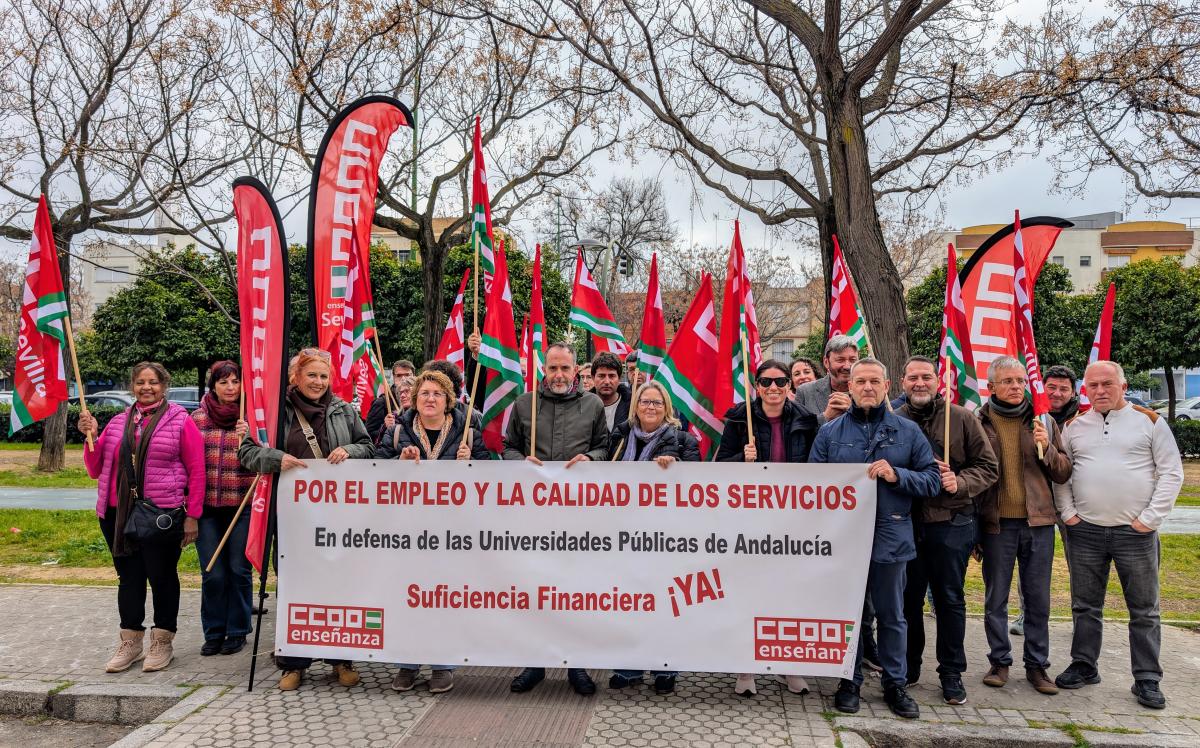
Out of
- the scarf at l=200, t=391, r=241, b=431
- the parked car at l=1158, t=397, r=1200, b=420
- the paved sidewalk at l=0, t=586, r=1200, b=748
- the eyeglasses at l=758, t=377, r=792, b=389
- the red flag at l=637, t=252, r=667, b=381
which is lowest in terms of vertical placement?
the paved sidewalk at l=0, t=586, r=1200, b=748

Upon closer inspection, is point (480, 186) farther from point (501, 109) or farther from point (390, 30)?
point (501, 109)

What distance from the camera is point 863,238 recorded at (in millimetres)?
10398

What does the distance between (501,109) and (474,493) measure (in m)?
10.4

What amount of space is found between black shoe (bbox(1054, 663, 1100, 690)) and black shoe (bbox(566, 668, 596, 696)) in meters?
2.86

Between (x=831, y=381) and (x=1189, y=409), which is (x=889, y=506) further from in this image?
(x=1189, y=409)

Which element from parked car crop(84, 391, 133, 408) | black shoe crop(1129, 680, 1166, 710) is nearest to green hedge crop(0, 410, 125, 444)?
parked car crop(84, 391, 133, 408)

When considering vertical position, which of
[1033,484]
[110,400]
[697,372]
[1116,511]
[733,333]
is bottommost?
[1116,511]

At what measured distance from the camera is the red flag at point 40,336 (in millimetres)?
5555

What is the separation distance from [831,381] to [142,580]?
4.85 meters

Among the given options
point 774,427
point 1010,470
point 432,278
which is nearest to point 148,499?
point 774,427

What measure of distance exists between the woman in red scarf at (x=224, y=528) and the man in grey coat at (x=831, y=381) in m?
3.92

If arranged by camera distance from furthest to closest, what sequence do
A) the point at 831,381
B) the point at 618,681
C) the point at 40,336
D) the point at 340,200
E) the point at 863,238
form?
the point at 863,238, the point at 340,200, the point at 831,381, the point at 40,336, the point at 618,681

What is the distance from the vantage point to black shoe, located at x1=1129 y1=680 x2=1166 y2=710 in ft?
15.7

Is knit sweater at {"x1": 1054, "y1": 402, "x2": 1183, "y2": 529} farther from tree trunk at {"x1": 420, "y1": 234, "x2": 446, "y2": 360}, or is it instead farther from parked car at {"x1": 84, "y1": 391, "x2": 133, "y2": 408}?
parked car at {"x1": 84, "y1": 391, "x2": 133, "y2": 408}
